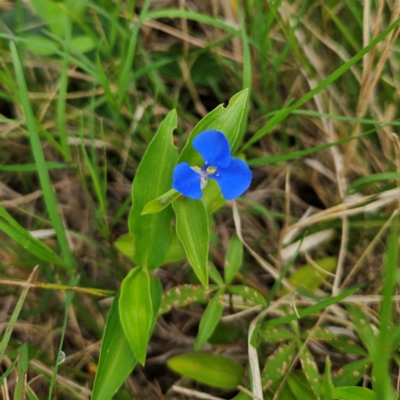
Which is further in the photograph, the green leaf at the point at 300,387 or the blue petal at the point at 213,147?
the green leaf at the point at 300,387

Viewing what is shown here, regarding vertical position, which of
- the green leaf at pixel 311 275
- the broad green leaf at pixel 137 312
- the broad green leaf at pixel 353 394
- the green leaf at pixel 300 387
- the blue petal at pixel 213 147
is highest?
the blue petal at pixel 213 147

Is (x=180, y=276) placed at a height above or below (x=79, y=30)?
below

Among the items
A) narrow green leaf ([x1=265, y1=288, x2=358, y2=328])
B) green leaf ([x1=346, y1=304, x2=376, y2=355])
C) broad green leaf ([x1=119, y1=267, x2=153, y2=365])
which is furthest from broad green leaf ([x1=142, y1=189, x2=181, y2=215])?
green leaf ([x1=346, y1=304, x2=376, y2=355])

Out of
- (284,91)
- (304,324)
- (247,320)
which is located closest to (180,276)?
(247,320)

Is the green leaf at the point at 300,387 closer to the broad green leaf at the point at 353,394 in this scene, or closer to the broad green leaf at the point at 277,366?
the broad green leaf at the point at 277,366

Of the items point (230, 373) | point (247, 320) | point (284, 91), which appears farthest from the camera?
point (284, 91)

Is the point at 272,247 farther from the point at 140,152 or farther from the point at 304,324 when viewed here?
the point at 140,152

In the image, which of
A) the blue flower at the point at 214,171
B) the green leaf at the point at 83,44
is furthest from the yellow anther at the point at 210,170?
the green leaf at the point at 83,44

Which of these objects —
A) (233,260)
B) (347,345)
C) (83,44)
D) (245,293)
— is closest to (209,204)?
(233,260)
